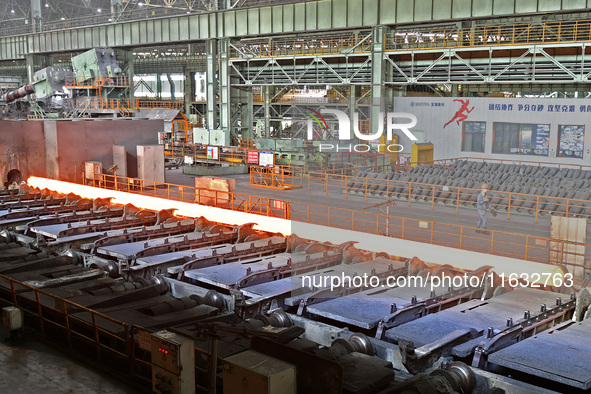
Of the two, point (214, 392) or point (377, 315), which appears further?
point (377, 315)

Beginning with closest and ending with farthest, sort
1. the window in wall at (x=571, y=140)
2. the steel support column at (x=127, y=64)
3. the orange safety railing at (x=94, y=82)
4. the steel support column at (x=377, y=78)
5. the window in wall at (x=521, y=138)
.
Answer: the window in wall at (x=571, y=140)
the window in wall at (x=521, y=138)
the steel support column at (x=377, y=78)
the orange safety railing at (x=94, y=82)
the steel support column at (x=127, y=64)

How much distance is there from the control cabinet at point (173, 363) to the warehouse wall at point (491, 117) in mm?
23769

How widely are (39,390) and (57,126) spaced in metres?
15.2

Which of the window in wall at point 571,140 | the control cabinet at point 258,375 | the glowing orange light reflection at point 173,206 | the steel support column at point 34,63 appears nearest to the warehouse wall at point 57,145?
the glowing orange light reflection at point 173,206

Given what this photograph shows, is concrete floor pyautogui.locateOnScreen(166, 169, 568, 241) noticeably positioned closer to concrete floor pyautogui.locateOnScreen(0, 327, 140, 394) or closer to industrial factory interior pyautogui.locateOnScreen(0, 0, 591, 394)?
industrial factory interior pyautogui.locateOnScreen(0, 0, 591, 394)

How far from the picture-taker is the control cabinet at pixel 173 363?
5.89 metres

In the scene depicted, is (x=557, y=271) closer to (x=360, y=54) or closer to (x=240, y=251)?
(x=240, y=251)

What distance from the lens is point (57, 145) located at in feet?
67.2

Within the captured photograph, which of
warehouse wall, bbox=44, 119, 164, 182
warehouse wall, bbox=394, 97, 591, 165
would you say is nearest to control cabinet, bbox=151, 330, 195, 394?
warehouse wall, bbox=44, 119, 164, 182

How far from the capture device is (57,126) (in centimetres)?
2041

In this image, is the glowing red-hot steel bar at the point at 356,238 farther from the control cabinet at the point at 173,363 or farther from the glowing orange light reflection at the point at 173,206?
the control cabinet at the point at 173,363

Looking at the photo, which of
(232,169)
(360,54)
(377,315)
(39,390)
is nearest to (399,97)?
(360,54)

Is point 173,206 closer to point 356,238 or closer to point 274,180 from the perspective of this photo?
point 356,238

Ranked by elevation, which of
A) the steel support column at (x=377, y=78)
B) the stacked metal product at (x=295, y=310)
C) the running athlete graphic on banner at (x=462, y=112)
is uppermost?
the steel support column at (x=377, y=78)
